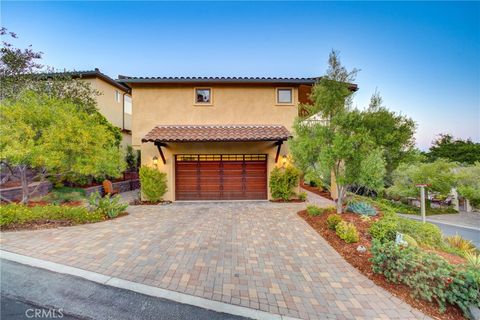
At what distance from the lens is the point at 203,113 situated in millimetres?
11008

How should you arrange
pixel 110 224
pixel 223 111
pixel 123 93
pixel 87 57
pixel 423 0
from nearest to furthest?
pixel 110 224
pixel 423 0
pixel 223 111
pixel 87 57
pixel 123 93

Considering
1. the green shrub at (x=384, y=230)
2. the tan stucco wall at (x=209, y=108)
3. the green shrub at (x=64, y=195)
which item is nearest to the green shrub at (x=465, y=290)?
the green shrub at (x=384, y=230)

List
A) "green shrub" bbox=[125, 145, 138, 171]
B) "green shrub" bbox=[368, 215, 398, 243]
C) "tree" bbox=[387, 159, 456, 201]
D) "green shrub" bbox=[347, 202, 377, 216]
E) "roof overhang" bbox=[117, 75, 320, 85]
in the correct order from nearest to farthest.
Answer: "green shrub" bbox=[368, 215, 398, 243]
"green shrub" bbox=[347, 202, 377, 216]
"tree" bbox=[387, 159, 456, 201]
"roof overhang" bbox=[117, 75, 320, 85]
"green shrub" bbox=[125, 145, 138, 171]

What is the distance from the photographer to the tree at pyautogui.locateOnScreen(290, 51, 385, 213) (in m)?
6.34

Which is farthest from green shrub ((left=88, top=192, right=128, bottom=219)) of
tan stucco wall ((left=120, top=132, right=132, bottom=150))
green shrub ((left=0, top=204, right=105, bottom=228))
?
tan stucco wall ((left=120, top=132, right=132, bottom=150))

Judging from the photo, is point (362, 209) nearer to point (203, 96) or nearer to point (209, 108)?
point (209, 108)

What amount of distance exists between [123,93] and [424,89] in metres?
23.2

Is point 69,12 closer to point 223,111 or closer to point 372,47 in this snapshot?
point 223,111

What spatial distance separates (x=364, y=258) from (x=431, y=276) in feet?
4.93

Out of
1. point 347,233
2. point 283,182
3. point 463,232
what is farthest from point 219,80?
point 463,232

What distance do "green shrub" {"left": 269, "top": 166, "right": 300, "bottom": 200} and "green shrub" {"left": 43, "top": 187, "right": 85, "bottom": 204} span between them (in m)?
9.92

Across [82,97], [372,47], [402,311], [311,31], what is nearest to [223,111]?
[311,31]

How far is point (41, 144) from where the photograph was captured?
6801mm

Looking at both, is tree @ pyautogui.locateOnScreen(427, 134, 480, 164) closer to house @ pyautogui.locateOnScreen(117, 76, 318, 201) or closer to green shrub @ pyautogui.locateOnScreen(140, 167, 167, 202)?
house @ pyautogui.locateOnScreen(117, 76, 318, 201)
